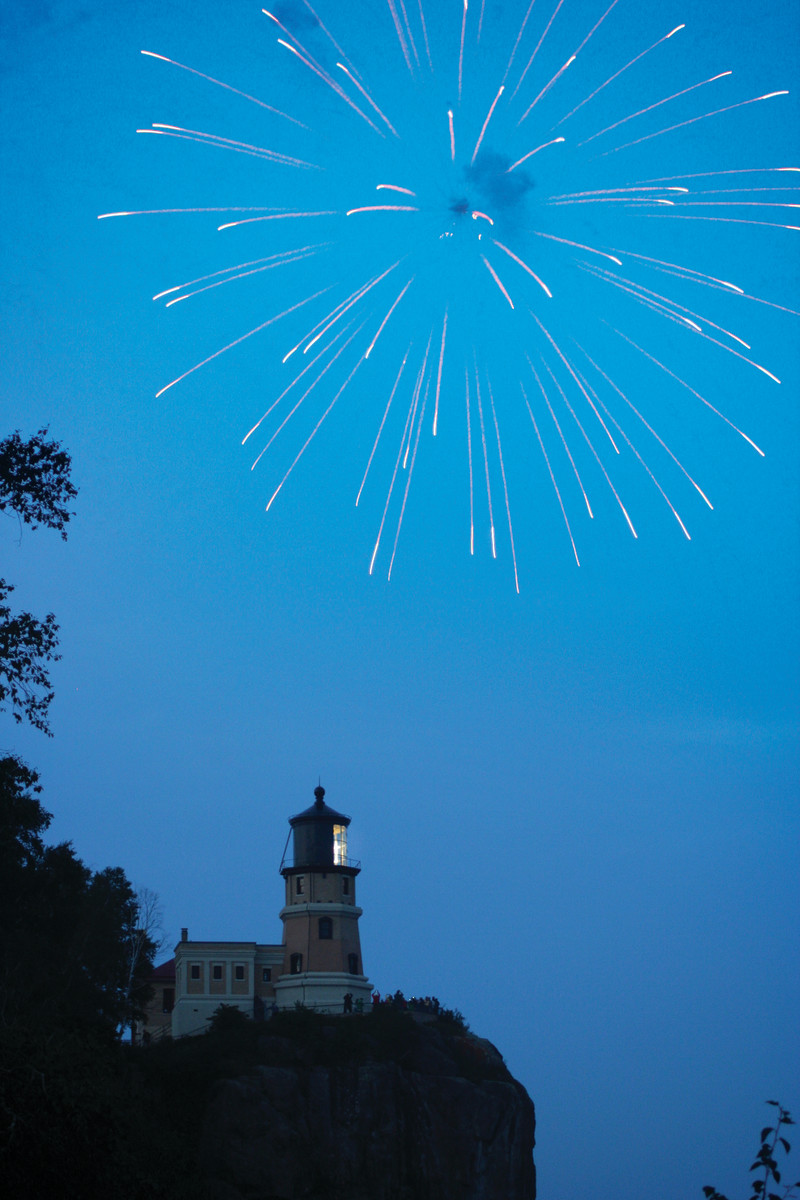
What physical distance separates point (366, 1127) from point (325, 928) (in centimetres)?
1514

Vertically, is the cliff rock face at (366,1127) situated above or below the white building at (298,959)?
below

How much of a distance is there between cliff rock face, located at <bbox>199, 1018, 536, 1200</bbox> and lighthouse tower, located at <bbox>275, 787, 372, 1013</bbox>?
769 cm

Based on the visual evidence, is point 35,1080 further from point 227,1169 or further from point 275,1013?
point 275,1013

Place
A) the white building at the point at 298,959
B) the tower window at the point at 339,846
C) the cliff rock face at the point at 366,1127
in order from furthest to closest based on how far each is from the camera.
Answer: the tower window at the point at 339,846, the white building at the point at 298,959, the cliff rock face at the point at 366,1127

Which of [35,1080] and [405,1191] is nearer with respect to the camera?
[35,1080]

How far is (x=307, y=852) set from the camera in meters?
71.3

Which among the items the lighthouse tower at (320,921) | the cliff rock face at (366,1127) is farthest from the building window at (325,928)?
the cliff rock face at (366,1127)

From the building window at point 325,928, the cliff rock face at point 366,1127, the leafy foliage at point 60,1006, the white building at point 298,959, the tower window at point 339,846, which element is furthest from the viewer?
the tower window at point 339,846

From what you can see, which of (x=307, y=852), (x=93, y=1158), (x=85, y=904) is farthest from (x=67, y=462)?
(x=307, y=852)

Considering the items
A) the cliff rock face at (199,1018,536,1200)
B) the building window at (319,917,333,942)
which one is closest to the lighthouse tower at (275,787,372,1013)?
the building window at (319,917,333,942)

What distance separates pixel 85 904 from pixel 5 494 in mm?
36875

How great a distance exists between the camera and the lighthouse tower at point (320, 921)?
66875 mm

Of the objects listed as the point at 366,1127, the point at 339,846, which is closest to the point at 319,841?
the point at 339,846

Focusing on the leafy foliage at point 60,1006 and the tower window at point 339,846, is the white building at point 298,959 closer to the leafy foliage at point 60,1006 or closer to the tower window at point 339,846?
the tower window at point 339,846
